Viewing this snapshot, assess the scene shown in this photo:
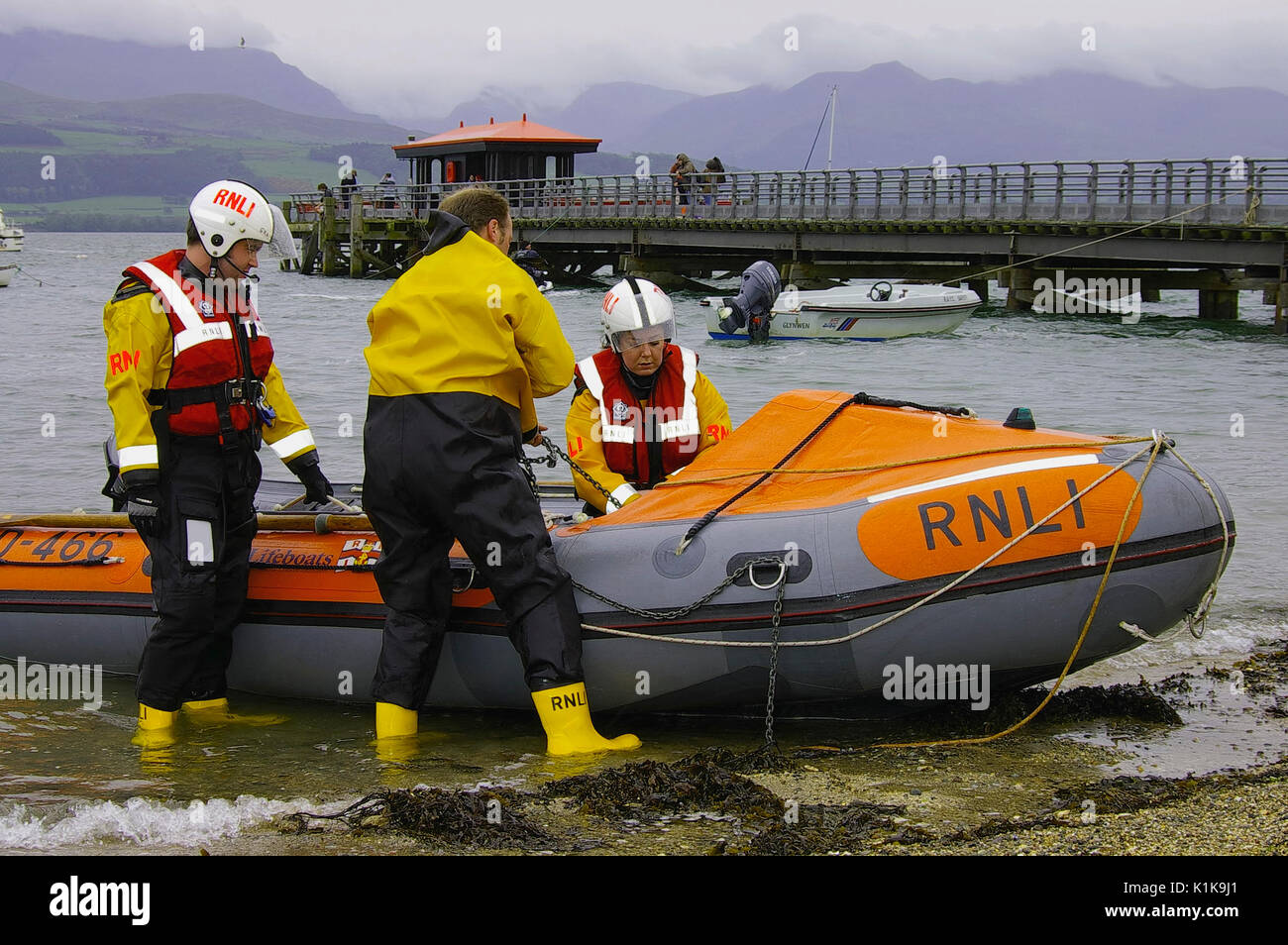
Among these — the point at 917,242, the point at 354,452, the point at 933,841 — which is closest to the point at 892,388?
the point at 354,452

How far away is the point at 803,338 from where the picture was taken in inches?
801

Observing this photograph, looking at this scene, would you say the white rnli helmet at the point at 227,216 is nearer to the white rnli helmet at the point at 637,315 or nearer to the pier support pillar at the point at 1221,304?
the white rnli helmet at the point at 637,315

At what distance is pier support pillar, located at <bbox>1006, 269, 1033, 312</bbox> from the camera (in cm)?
2384

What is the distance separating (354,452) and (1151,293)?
18.5 m

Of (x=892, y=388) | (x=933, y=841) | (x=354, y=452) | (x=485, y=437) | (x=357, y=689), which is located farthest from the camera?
(x=892, y=388)

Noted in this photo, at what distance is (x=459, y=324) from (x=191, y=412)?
1.01m

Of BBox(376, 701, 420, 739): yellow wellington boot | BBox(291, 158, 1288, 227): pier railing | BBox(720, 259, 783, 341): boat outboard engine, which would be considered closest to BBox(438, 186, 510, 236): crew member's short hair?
BBox(376, 701, 420, 739): yellow wellington boot

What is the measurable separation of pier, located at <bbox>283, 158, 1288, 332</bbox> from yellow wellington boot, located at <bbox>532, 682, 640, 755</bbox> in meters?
15.0

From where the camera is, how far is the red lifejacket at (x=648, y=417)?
508 centimetres

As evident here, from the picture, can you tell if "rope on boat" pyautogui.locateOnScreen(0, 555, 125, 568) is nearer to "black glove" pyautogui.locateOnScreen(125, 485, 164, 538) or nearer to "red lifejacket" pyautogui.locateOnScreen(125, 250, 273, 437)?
"black glove" pyautogui.locateOnScreen(125, 485, 164, 538)

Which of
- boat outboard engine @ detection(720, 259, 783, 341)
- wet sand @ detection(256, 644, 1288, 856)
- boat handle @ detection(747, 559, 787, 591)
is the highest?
boat outboard engine @ detection(720, 259, 783, 341)

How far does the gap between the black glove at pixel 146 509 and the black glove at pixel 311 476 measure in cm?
56

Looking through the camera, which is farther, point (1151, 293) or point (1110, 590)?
point (1151, 293)
